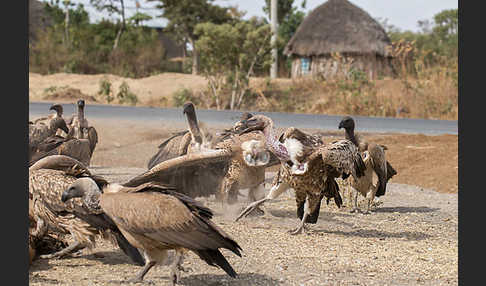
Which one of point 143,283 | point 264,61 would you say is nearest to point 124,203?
point 143,283

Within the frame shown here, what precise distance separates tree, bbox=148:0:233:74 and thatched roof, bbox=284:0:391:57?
492cm

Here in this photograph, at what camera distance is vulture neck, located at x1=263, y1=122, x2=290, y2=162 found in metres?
6.32

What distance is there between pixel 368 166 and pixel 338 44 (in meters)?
23.2

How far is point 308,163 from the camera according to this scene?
6262 millimetres

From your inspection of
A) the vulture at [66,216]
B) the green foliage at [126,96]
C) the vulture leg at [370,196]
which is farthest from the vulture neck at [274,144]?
the green foliage at [126,96]

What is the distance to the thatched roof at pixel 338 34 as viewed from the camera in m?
30.3

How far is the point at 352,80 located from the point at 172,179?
1790 cm

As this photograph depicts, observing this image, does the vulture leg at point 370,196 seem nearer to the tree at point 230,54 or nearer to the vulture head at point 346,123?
the vulture head at point 346,123

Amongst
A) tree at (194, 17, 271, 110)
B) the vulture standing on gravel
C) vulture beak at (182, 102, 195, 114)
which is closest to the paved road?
tree at (194, 17, 271, 110)

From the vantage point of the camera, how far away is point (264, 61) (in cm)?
2486

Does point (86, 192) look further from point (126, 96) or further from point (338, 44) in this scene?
point (338, 44)

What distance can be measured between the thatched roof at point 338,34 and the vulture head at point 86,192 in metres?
26.4

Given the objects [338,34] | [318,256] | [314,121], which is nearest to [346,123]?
[318,256]

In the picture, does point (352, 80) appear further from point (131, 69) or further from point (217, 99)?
point (131, 69)
